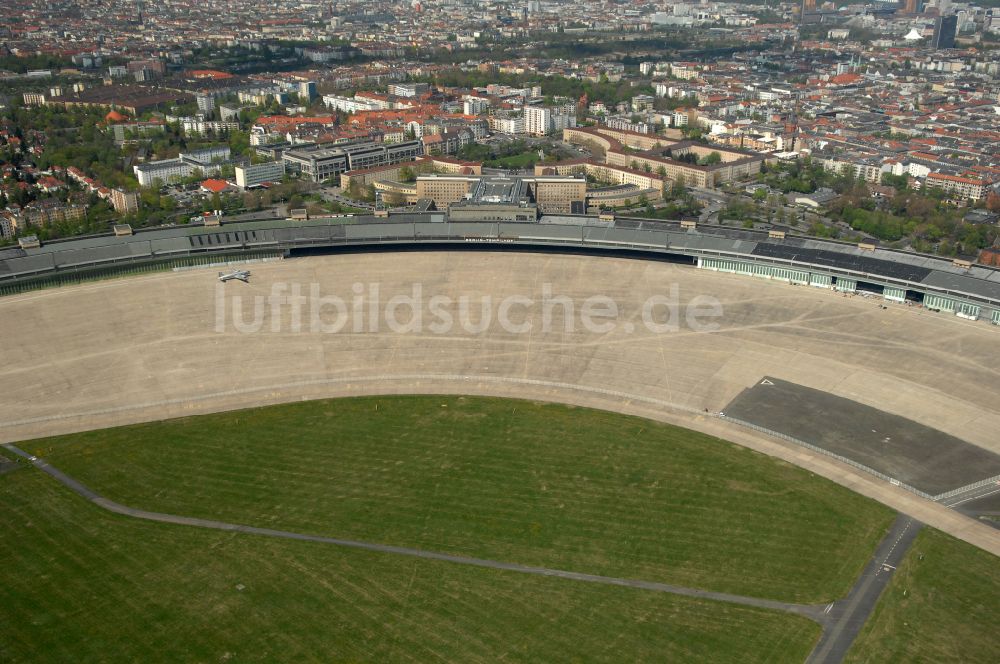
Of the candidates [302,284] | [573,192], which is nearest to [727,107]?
[573,192]

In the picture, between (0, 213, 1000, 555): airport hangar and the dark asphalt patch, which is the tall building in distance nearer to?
(0, 213, 1000, 555): airport hangar

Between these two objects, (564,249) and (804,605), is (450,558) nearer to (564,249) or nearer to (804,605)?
(804,605)

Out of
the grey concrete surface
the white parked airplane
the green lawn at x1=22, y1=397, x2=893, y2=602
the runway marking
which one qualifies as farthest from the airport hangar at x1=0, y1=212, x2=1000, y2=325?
the runway marking

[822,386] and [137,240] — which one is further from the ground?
[137,240]

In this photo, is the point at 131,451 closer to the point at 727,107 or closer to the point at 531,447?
the point at 531,447

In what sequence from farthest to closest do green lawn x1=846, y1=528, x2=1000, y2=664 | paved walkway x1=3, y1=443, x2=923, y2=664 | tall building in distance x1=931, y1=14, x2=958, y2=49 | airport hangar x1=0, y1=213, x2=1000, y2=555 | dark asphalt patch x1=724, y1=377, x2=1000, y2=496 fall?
tall building in distance x1=931, y1=14, x2=958, y2=49, airport hangar x1=0, y1=213, x2=1000, y2=555, dark asphalt patch x1=724, y1=377, x2=1000, y2=496, paved walkway x1=3, y1=443, x2=923, y2=664, green lawn x1=846, y1=528, x2=1000, y2=664

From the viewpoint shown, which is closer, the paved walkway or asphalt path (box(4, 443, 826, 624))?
the paved walkway

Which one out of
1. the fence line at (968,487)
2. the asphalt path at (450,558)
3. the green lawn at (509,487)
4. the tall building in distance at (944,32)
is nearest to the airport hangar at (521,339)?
the fence line at (968,487)

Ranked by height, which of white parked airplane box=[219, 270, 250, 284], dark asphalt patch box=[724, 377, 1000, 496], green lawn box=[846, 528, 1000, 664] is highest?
white parked airplane box=[219, 270, 250, 284]
